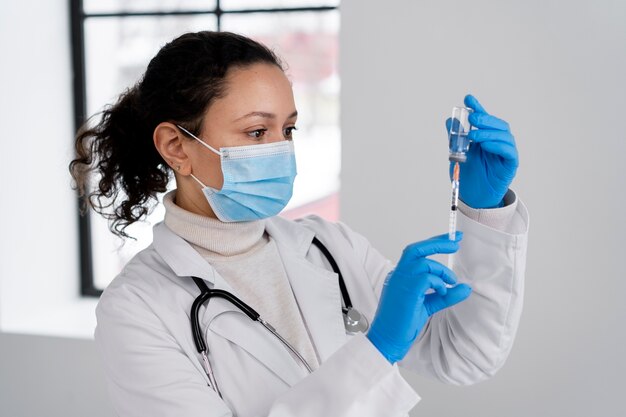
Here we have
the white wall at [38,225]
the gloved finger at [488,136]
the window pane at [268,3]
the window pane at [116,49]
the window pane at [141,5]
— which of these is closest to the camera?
the gloved finger at [488,136]

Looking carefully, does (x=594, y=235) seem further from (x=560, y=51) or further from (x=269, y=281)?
(x=269, y=281)

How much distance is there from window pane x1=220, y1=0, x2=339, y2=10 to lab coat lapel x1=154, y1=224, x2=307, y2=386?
1543mm

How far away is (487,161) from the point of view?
4.23ft

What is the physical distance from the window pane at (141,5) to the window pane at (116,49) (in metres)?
0.05

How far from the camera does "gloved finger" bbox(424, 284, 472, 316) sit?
1.19 meters

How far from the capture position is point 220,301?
137 centimetres

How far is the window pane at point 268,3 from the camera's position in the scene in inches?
104

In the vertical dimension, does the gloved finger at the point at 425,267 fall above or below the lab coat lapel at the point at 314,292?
above

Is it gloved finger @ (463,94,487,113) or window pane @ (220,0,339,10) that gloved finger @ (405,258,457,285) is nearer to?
gloved finger @ (463,94,487,113)

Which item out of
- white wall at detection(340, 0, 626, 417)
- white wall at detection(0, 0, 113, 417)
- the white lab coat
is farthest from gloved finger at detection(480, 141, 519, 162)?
white wall at detection(0, 0, 113, 417)

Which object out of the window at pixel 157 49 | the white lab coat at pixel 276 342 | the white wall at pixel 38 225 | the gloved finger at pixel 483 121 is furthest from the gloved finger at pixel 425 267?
the white wall at pixel 38 225

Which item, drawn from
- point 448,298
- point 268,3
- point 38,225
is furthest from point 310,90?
point 448,298

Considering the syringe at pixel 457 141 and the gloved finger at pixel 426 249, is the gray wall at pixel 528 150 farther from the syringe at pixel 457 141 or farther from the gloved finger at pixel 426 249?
the gloved finger at pixel 426 249

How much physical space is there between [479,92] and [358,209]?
532mm
